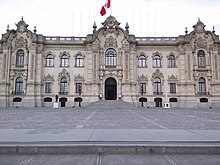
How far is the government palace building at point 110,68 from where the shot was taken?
41531 millimetres

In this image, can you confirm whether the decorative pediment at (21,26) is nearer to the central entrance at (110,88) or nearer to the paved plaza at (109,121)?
the central entrance at (110,88)

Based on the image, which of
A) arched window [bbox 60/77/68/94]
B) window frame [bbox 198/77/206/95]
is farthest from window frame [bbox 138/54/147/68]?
arched window [bbox 60/77/68/94]

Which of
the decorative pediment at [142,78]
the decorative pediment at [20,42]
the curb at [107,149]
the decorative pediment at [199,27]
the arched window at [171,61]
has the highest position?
the decorative pediment at [199,27]

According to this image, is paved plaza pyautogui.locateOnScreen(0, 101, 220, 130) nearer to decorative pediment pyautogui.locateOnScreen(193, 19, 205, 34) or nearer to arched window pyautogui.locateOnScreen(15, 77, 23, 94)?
arched window pyautogui.locateOnScreen(15, 77, 23, 94)

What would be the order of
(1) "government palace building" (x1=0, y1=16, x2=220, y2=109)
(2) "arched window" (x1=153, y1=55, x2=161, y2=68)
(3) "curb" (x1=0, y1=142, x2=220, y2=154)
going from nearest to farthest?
(3) "curb" (x1=0, y1=142, x2=220, y2=154) → (1) "government palace building" (x1=0, y1=16, x2=220, y2=109) → (2) "arched window" (x1=153, y1=55, x2=161, y2=68)

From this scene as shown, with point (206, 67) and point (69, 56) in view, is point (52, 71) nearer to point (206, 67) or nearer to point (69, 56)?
point (69, 56)

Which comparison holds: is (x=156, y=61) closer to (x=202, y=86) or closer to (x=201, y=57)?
(x=201, y=57)

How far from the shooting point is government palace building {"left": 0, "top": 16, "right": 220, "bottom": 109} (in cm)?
4153

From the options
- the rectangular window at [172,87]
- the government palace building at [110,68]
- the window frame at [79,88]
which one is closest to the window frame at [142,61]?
the government palace building at [110,68]

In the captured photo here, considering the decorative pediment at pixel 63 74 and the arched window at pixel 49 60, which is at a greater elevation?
the arched window at pixel 49 60

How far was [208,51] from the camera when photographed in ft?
141

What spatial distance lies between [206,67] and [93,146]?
42.7 m

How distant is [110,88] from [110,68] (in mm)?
4284

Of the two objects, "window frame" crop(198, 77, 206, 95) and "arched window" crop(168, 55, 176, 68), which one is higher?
"arched window" crop(168, 55, 176, 68)
